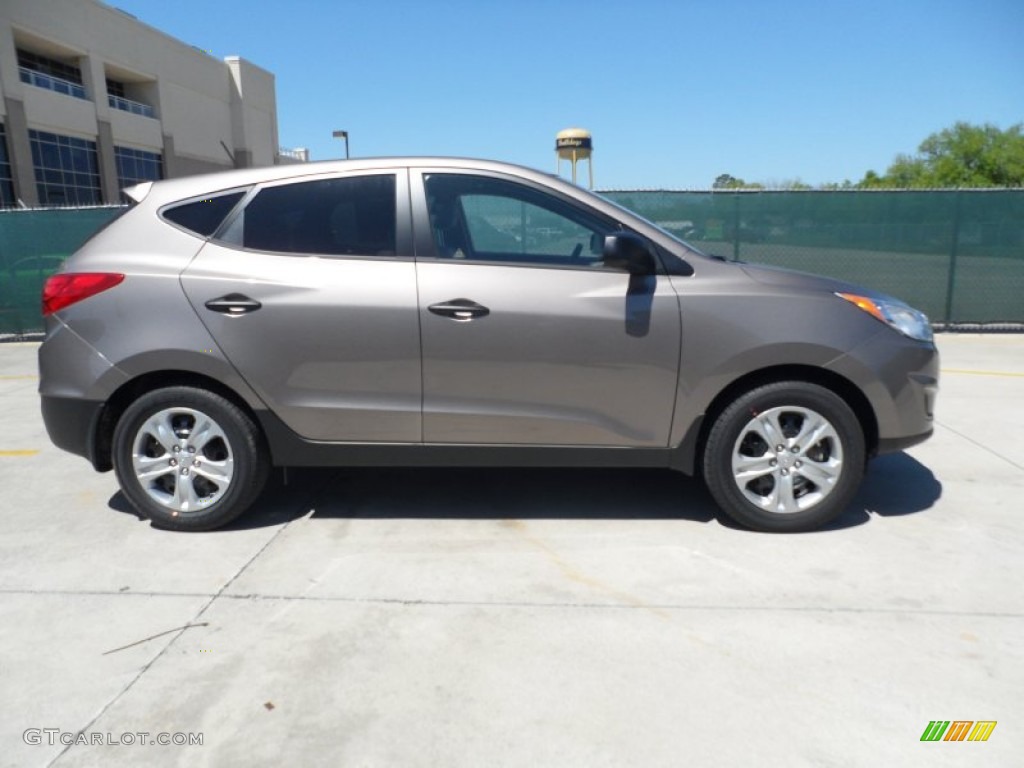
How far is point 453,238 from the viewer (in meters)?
4.01

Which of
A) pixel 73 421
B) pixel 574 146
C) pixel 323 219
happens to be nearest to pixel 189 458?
pixel 73 421

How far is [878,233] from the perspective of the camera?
35.2ft

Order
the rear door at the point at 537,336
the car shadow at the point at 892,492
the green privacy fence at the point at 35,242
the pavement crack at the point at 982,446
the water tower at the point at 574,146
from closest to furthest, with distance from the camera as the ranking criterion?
the rear door at the point at 537,336, the car shadow at the point at 892,492, the pavement crack at the point at 982,446, the green privacy fence at the point at 35,242, the water tower at the point at 574,146

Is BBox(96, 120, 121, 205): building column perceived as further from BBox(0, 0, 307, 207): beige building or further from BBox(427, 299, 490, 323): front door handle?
BBox(427, 299, 490, 323): front door handle

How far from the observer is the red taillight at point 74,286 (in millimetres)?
3938

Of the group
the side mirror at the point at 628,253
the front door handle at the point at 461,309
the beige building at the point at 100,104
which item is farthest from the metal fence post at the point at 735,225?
the beige building at the point at 100,104

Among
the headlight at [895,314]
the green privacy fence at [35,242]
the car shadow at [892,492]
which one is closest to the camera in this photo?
the headlight at [895,314]

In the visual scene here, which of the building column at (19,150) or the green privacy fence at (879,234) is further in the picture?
the building column at (19,150)

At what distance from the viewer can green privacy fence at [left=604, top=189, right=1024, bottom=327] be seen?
10.5 meters

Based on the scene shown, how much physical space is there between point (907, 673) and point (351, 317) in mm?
2792

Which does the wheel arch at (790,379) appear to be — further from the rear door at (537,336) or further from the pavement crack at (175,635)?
the pavement crack at (175,635)

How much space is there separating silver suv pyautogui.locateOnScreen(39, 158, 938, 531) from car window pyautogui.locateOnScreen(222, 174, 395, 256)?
0.01m
